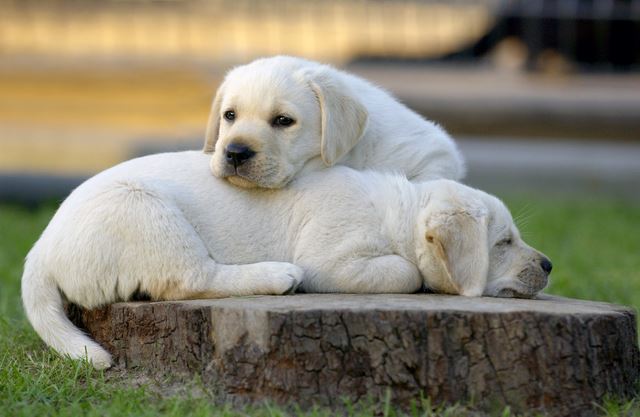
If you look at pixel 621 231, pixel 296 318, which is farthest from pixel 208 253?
pixel 621 231

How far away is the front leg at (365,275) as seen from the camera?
4.69 m

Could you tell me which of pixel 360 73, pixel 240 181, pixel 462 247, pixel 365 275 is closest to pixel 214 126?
pixel 240 181

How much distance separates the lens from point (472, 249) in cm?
460

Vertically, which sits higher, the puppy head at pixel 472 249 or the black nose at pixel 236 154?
the black nose at pixel 236 154

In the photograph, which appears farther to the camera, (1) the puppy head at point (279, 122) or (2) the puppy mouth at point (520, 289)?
(1) the puppy head at point (279, 122)

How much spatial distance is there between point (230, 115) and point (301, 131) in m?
0.36

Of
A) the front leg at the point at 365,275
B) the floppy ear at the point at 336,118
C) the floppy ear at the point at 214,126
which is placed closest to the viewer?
the front leg at the point at 365,275

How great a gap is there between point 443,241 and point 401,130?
1192 millimetres

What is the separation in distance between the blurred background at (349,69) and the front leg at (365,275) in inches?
263

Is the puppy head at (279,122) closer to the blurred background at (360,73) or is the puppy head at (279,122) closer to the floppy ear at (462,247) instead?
the floppy ear at (462,247)

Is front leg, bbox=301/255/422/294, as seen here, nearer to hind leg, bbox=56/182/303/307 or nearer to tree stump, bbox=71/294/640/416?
hind leg, bbox=56/182/303/307

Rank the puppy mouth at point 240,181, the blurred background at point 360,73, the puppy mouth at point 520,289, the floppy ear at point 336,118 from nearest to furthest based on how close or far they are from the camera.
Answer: the puppy mouth at point 520,289 < the puppy mouth at point 240,181 < the floppy ear at point 336,118 < the blurred background at point 360,73

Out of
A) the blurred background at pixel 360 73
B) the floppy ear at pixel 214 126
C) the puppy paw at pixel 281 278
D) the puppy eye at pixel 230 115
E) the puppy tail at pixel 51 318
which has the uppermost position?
the puppy eye at pixel 230 115

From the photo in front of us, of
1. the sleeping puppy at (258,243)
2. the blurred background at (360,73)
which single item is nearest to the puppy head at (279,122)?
the sleeping puppy at (258,243)
